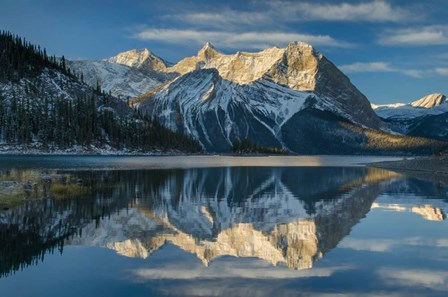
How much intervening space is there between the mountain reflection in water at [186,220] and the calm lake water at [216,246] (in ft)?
0.34

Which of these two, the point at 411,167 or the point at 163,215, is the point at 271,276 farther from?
the point at 411,167

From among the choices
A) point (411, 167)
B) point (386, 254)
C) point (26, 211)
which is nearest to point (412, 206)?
point (386, 254)

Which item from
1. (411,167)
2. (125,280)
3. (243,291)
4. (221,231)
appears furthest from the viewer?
(411,167)

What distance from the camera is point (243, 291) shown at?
74.5ft

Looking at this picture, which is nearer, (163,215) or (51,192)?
(163,215)

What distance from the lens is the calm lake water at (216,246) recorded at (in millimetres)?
23828

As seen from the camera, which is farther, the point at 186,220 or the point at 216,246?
the point at 186,220

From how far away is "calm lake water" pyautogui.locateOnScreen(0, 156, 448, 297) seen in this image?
23.8 m

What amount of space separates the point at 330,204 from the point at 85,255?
32014 millimetres

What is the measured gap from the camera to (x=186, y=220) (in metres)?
43.6

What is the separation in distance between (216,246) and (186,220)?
11.0m

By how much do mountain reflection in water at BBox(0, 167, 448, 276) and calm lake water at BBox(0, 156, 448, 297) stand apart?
0.10 meters

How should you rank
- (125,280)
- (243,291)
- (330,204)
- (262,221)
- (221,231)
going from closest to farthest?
(243,291) < (125,280) < (221,231) < (262,221) < (330,204)

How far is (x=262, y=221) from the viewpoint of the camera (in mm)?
42938
